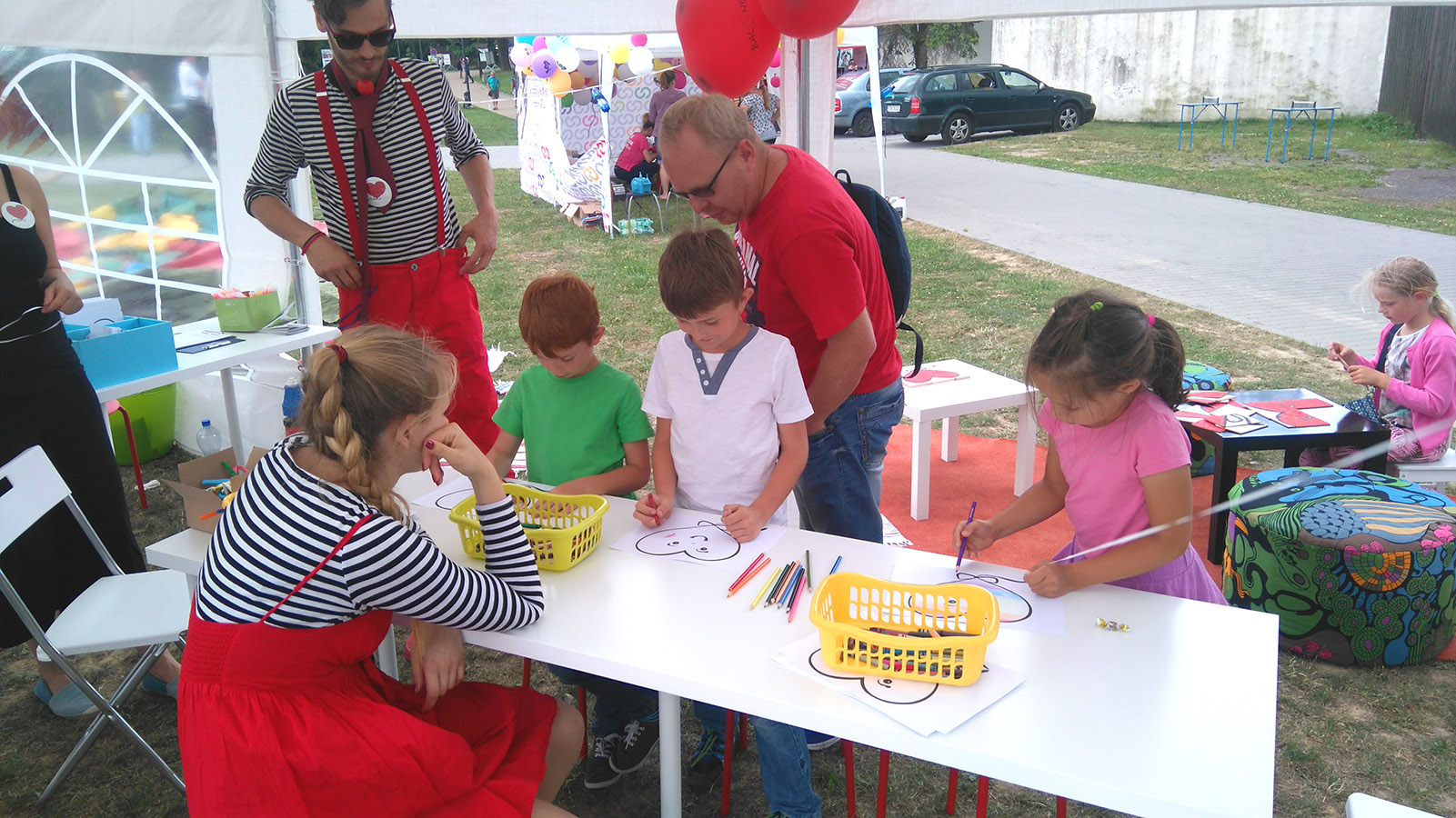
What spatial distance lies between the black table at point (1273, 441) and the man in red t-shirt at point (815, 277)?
1.77 metres

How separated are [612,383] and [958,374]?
8.11ft

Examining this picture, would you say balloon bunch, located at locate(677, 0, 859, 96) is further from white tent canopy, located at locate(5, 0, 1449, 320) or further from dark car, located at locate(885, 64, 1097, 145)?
dark car, located at locate(885, 64, 1097, 145)

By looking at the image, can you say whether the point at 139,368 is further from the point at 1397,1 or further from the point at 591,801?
the point at 1397,1

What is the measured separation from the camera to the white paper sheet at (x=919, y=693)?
1.44 metres

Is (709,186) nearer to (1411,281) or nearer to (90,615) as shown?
(90,615)

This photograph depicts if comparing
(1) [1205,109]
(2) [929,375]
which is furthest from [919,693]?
(1) [1205,109]

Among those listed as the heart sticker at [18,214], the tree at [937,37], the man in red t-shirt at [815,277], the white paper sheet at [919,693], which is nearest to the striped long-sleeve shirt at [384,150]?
the heart sticker at [18,214]

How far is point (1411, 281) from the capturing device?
3.74m

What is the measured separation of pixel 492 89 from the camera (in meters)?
28.8

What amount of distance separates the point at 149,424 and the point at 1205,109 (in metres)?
17.8

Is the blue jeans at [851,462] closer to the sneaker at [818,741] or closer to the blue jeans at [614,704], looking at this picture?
the sneaker at [818,741]

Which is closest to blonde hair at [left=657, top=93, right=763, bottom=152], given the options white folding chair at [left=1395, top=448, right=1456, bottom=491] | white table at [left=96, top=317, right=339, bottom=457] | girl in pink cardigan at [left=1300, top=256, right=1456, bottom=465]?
white table at [left=96, top=317, right=339, bottom=457]

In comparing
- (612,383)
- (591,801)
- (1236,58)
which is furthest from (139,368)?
(1236,58)

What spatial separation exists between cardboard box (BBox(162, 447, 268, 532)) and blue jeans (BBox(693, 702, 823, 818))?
120 centimetres
